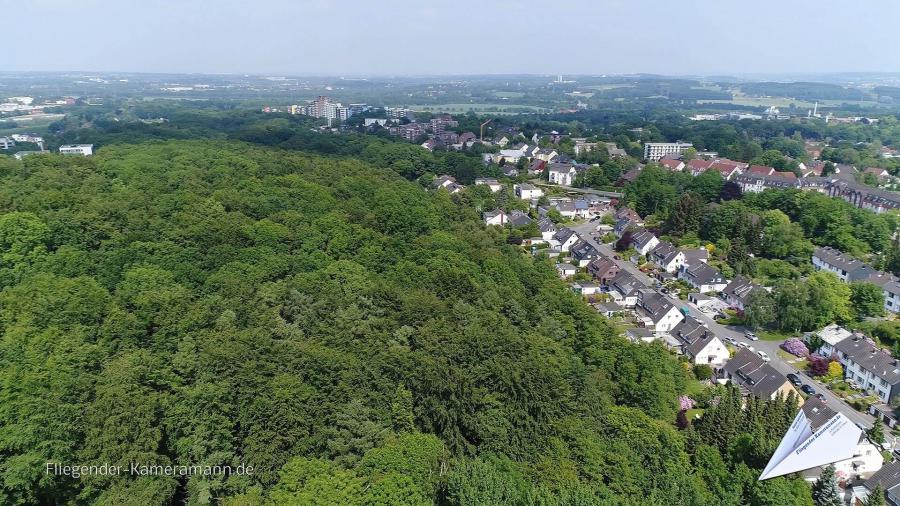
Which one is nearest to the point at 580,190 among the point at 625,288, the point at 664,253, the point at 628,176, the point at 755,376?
the point at 628,176

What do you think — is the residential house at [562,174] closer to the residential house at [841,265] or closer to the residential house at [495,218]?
the residential house at [495,218]

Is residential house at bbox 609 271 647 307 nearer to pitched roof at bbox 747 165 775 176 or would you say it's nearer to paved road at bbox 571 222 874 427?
paved road at bbox 571 222 874 427

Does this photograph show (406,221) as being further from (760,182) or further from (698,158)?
(698,158)

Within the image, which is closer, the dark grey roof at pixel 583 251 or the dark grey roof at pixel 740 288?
the dark grey roof at pixel 740 288

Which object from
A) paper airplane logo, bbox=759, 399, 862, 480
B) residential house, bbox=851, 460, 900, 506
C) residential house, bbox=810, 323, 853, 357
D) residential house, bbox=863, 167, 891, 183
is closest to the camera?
paper airplane logo, bbox=759, 399, 862, 480

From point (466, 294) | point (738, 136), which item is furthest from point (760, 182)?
point (466, 294)

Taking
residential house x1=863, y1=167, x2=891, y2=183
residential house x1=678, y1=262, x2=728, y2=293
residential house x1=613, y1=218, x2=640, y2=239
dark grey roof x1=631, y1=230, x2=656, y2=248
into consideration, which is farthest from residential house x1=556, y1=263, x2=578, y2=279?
residential house x1=863, y1=167, x2=891, y2=183

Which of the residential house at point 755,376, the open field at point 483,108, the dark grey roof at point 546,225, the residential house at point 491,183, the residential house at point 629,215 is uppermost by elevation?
the open field at point 483,108

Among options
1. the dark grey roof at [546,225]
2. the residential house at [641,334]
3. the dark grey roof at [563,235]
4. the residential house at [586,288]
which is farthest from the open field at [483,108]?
the residential house at [641,334]
